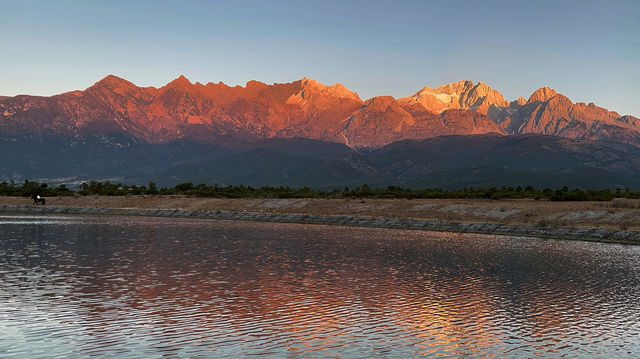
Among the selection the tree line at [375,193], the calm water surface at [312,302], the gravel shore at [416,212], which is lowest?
the calm water surface at [312,302]

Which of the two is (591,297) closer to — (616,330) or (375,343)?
(616,330)

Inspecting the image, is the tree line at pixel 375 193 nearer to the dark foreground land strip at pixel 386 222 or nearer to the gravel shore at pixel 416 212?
the gravel shore at pixel 416 212

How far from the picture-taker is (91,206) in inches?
4619

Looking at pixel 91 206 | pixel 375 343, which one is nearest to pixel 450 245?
pixel 375 343

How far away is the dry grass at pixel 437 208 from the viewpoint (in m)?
68.1

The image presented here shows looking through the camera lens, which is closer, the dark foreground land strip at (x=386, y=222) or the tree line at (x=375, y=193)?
the dark foreground land strip at (x=386, y=222)

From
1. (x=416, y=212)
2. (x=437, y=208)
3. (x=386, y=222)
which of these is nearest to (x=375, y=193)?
(x=416, y=212)

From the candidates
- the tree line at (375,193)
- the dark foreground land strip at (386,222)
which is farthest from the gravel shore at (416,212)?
the tree line at (375,193)

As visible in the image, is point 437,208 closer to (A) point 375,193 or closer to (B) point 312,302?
(A) point 375,193

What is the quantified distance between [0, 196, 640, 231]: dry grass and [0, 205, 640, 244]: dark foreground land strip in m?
3.72

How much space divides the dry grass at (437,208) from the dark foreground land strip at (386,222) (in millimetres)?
3719

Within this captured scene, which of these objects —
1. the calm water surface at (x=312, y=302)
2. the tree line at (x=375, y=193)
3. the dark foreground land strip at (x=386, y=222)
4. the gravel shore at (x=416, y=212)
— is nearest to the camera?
the calm water surface at (x=312, y=302)

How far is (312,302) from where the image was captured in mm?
24672

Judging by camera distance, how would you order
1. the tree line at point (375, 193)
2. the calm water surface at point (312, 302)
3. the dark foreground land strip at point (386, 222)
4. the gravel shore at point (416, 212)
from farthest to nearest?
the tree line at point (375, 193)
the gravel shore at point (416, 212)
the dark foreground land strip at point (386, 222)
the calm water surface at point (312, 302)
